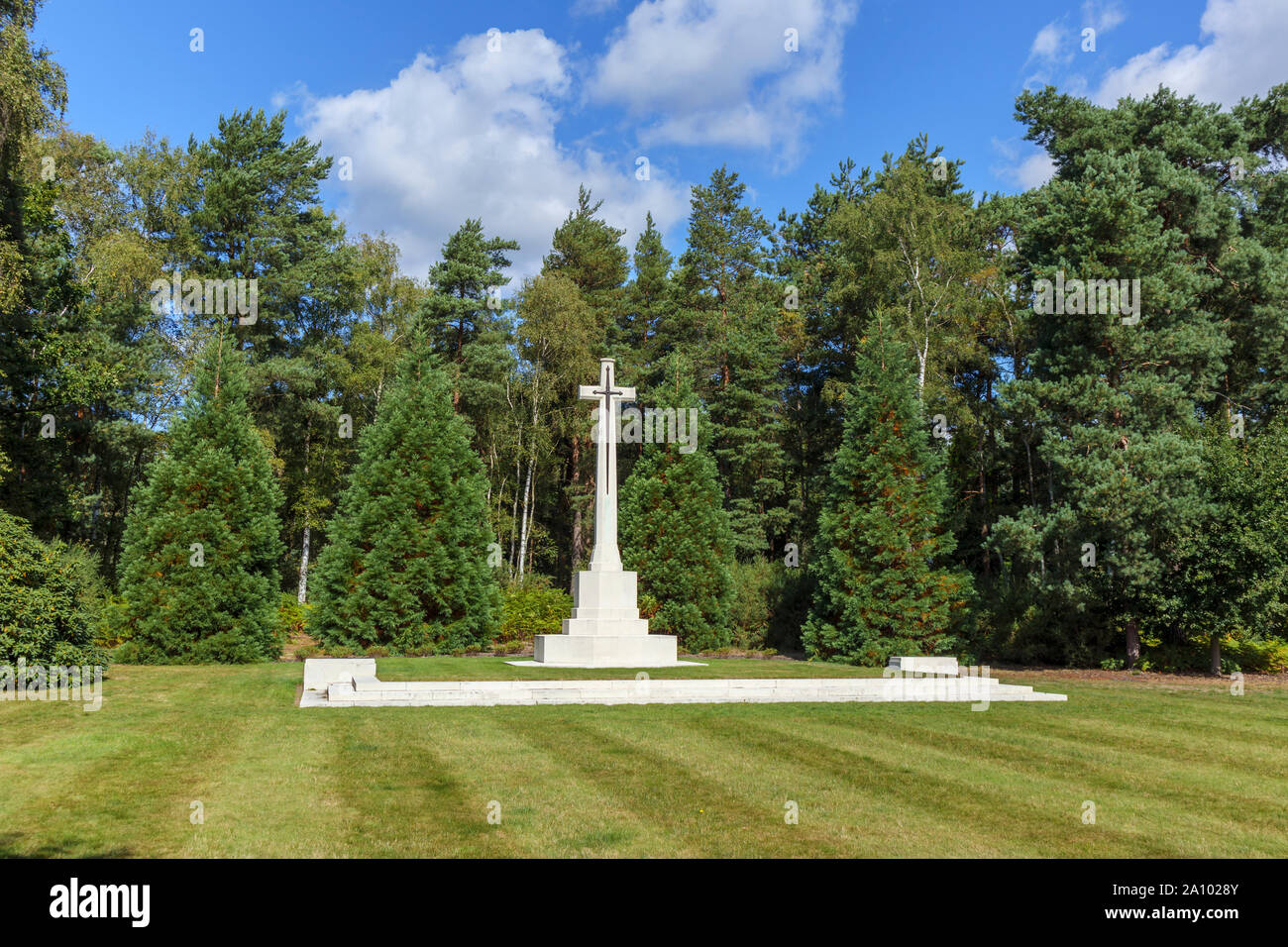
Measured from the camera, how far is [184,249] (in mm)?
35062

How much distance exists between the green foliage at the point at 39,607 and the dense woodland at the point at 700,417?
67 millimetres

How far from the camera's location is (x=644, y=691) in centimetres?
1410

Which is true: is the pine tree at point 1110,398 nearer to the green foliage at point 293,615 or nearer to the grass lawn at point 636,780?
the grass lawn at point 636,780

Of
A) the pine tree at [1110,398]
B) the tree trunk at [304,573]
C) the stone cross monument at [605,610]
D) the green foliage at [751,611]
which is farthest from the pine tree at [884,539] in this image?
the tree trunk at [304,573]

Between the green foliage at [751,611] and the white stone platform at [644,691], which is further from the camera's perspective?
the green foliage at [751,611]

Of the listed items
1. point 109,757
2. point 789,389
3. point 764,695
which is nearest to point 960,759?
point 764,695

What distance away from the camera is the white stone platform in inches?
516

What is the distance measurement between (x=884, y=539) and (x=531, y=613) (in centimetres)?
1047

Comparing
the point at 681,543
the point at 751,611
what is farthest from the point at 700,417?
the point at 751,611

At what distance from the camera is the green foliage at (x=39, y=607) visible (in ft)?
44.1

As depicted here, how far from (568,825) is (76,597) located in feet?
41.6

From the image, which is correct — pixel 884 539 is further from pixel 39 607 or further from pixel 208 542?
pixel 39 607
